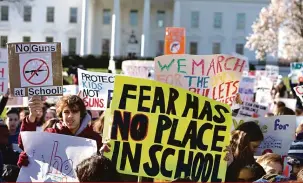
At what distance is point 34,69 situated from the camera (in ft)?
22.4

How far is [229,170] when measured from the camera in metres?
5.49

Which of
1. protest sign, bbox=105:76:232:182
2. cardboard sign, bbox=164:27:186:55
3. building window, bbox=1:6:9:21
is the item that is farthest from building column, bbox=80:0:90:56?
protest sign, bbox=105:76:232:182

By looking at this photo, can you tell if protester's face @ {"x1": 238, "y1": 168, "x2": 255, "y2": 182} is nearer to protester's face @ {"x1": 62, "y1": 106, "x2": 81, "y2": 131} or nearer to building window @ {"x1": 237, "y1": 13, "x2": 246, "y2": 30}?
protester's face @ {"x1": 62, "y1": 106, "x2": 81, "y2": 131}

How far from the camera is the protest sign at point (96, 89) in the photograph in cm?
928

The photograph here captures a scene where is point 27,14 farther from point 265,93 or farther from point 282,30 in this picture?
point 265,93

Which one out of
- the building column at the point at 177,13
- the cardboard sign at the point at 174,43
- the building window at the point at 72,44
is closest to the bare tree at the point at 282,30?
the building column at the point at 177,13

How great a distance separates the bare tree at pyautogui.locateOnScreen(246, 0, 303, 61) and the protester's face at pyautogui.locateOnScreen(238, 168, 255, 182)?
1913 inches

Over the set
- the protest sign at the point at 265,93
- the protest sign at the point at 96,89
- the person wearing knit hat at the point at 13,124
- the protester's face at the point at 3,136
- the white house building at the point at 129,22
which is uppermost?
the white house building at the point at 129,22

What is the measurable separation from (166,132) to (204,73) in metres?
2.52

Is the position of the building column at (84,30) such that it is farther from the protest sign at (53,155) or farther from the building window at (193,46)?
the protest sign at (53,155)

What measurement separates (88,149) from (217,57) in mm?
2793

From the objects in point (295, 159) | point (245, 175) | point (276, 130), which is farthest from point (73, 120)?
point (276, 130)

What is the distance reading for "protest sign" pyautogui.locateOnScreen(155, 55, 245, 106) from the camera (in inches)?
286

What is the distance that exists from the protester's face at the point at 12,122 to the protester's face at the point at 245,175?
3.80m
